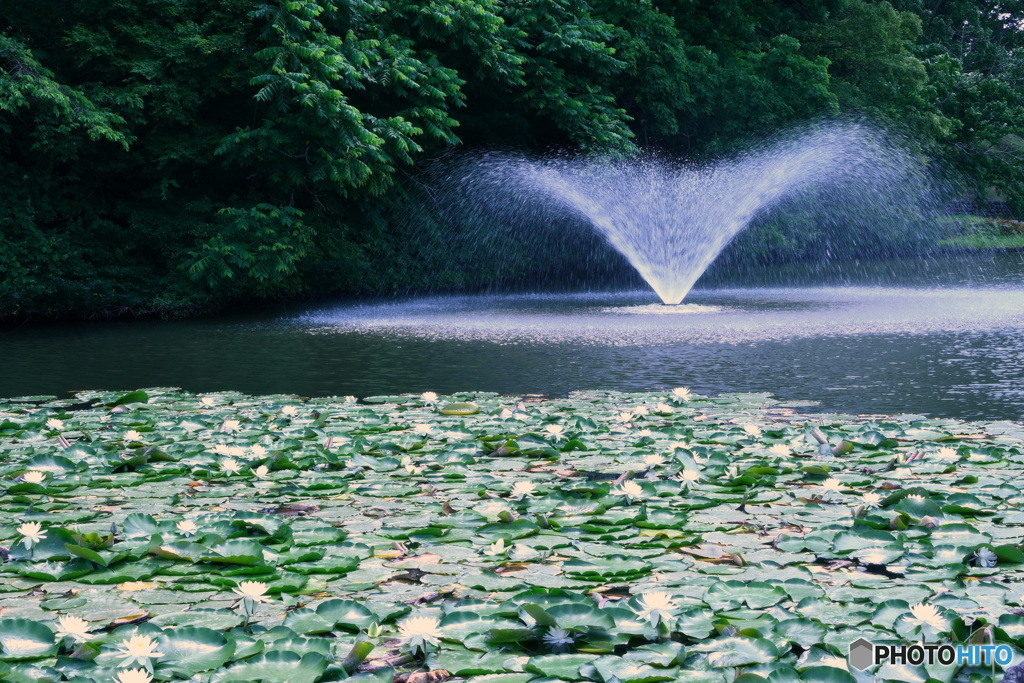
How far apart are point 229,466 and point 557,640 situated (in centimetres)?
240

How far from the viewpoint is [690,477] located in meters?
4.27

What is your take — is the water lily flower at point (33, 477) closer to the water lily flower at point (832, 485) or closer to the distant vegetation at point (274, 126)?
the water lily flower at point (832, 485)

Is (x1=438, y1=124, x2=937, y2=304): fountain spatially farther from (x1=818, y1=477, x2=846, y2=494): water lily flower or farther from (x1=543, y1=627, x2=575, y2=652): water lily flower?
(x1=543, y1=627, x2=575, y2=652): water lily flower

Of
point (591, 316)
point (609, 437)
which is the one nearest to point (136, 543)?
point (609, 437)

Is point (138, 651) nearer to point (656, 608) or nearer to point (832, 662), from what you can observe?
point (656, 608)

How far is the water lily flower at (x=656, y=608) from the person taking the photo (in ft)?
8.51

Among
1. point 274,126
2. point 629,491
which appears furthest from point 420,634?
point 274,126

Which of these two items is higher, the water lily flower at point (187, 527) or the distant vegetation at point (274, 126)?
the distant vegetation at point (274, 126)

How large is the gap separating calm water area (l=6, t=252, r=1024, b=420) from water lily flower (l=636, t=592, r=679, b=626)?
4.57 meters

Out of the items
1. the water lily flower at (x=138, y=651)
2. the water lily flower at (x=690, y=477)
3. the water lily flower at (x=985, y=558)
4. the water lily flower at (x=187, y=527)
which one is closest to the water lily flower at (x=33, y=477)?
the water lily flower at (x=187, y=527)

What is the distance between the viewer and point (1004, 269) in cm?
2564

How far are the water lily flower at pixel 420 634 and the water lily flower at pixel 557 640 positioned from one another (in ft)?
0.90

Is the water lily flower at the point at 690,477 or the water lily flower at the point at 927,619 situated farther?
the water lily flower at the point at 690,477

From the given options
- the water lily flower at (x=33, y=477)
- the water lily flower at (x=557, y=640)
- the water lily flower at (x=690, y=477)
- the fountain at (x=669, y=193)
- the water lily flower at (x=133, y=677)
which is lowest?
the water lily flower at (x=557, y=640)
